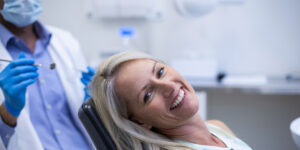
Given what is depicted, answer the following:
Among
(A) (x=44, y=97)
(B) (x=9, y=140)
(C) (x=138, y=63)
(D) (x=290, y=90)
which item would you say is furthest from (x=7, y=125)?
(D) (x=290, y=90)

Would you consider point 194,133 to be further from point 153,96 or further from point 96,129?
point 96,129

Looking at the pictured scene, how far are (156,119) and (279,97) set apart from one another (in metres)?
1.86

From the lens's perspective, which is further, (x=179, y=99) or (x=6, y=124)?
(x=6, y=124)

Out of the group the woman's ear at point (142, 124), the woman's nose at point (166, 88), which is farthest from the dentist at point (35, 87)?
the woman's nose at point (166, 88)

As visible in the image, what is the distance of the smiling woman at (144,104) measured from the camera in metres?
1.08

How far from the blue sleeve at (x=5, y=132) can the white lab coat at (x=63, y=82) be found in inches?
0.8

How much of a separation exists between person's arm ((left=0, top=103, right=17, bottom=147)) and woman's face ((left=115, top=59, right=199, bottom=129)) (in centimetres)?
55

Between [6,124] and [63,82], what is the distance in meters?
0.39

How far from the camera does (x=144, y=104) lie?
1087 mm

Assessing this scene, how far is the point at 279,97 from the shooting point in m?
2.56

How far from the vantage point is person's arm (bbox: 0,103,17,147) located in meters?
1.28

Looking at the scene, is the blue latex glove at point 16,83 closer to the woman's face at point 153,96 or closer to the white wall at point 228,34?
the woman's face at point 153,96

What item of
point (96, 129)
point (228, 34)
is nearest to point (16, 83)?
point (96, 129)

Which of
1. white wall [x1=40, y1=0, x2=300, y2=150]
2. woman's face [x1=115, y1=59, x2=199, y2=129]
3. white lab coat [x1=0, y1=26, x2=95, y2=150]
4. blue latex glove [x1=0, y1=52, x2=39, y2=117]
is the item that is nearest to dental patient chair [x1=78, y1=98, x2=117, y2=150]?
woman's face [x1=115, y1=59, x2=199, y2=129]
